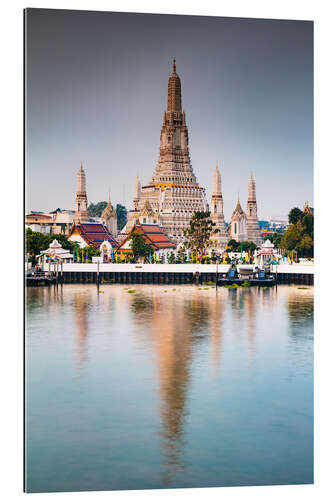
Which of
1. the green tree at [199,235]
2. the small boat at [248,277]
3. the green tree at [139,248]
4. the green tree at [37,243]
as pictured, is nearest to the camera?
the green tree at [37,243]

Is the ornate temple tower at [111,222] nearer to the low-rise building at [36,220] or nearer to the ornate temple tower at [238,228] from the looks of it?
the ornate temple tower at [238,228]

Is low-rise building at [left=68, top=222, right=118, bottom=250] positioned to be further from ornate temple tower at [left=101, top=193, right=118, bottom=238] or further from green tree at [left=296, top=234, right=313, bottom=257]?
green tree at [left=296, top=234, right=313, bottom=257]

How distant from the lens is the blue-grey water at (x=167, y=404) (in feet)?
28.6

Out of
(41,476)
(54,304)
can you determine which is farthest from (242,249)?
(41,476)

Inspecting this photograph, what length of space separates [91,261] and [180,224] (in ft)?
43.0

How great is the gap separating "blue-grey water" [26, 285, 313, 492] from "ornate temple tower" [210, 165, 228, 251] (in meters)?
4.13

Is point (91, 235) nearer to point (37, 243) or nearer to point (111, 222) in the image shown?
point (111, 222)

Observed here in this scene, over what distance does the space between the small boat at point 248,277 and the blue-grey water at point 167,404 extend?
1494 centimetres

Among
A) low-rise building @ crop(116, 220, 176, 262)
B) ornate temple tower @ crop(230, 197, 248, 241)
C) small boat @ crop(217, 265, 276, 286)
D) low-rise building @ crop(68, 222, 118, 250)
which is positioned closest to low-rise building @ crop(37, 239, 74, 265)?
small boat @ crop(217, 265, 276, 286)

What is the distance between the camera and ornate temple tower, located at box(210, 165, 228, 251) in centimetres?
2274

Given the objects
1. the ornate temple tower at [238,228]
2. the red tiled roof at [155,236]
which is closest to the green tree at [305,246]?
the red tiled roof at [155,236]

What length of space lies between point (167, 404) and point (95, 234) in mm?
42935
